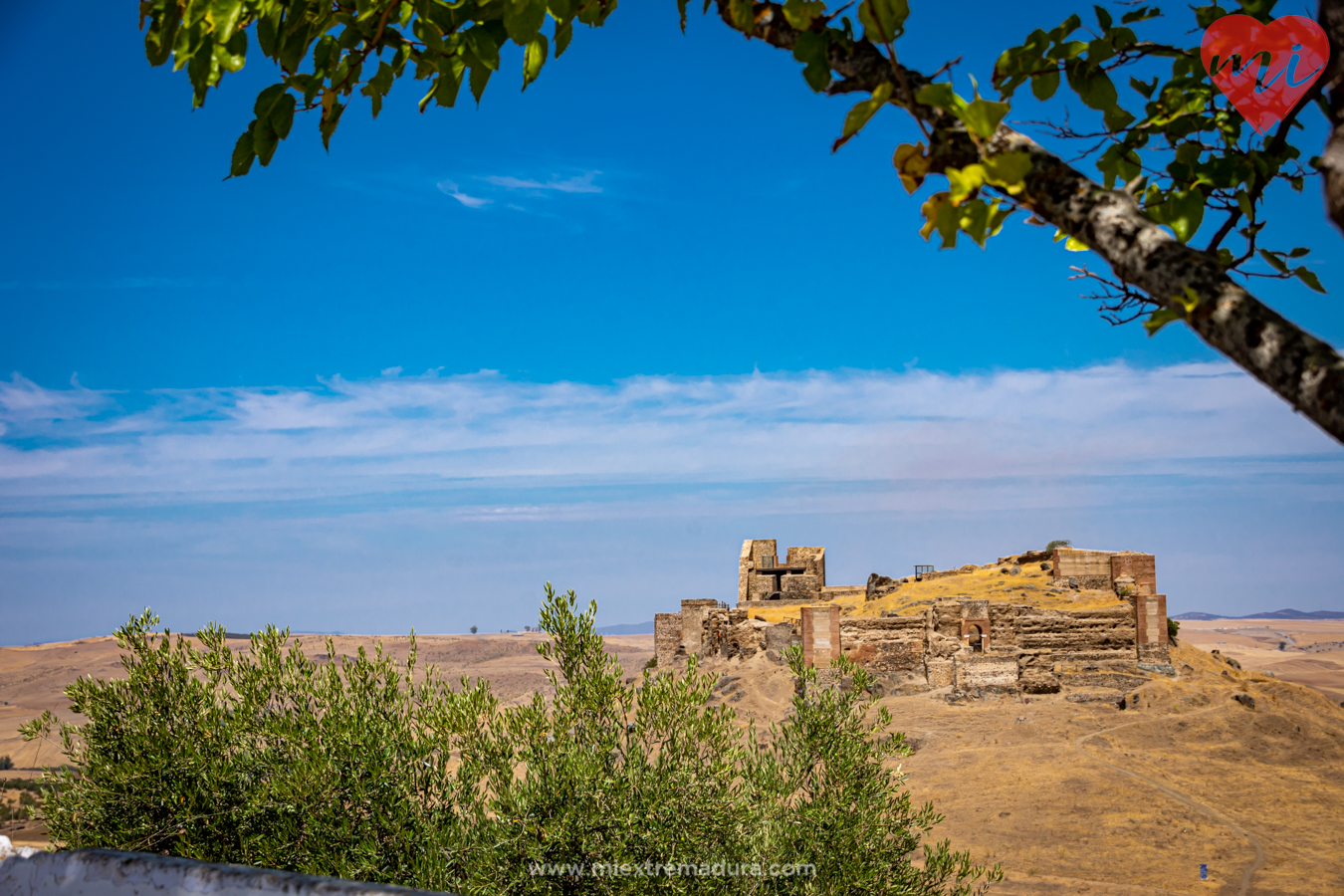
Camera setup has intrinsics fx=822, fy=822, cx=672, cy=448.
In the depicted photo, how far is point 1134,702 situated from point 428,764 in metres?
25.6

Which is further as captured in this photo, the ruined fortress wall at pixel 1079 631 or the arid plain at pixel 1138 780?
the ruined fortress wall at pixel 1079 631

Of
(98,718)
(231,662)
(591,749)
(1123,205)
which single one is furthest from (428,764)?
(1123,205)

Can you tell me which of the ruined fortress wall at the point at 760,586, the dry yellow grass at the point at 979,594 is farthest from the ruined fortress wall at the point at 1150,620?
the ruined fortress wall at the point at 760,586

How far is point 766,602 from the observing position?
40.5m

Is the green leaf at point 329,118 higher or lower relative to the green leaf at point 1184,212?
higher

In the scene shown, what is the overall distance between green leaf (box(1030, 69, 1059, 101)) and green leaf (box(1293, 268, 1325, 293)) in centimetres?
116

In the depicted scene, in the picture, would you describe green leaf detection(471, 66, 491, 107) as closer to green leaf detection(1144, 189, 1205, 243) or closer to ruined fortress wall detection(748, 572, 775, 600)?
green leaf detection(1144, 189, 1205, 243)

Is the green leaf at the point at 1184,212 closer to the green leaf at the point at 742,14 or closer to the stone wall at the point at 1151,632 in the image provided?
the green leaf at the point at 742,14

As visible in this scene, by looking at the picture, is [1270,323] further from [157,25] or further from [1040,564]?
[1040,564]

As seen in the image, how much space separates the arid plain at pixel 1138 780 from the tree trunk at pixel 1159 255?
1393 cm


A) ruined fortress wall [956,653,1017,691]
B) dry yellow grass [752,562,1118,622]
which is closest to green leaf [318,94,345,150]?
ruined fortress wall [956,653,1017,691]

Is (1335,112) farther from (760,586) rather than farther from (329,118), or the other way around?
(760,586)

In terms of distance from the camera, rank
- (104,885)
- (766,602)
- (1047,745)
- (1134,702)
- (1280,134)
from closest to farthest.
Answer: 1. (1280,134)
2. (104,885)
3. (1047,745)
4. (1134,702)
5. (766,602)

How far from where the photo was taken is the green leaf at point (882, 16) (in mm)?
2457
